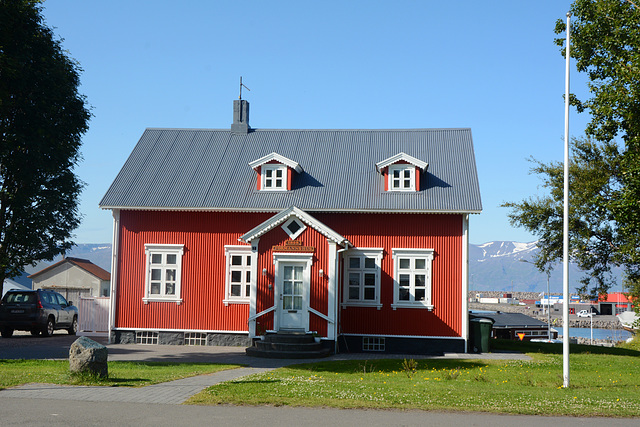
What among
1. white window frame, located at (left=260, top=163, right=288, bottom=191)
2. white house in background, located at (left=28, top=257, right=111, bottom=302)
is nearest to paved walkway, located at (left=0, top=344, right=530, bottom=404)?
white window frame, located at (left=260, top=163, right=288, bottom=191)

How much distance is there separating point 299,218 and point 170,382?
8.73 metres

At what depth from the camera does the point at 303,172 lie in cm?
2473

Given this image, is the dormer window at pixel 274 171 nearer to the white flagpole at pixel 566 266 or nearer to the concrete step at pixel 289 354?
the concrete step at pixel 289 354

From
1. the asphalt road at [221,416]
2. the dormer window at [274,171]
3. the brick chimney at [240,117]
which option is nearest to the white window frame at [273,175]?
the dormer window at [274,171]

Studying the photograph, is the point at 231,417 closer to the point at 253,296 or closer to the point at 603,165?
the point at 253,296

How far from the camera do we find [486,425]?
964cm

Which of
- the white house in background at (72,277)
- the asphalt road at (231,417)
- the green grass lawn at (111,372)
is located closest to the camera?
the asphalt road at (231,417)

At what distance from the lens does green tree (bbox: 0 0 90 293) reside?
76.9ft

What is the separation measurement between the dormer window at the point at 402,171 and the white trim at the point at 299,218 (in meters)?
3.47

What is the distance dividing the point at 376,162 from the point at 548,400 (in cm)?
1461

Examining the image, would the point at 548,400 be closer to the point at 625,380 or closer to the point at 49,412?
the point at 625,380

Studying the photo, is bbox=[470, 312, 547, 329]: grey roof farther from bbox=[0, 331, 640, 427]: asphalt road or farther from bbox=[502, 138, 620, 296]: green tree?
bbox=[0, 331, 640, 427]: asphalt road

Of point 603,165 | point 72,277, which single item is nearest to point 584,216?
point 603,165

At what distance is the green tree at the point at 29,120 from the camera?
23.4 m
